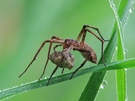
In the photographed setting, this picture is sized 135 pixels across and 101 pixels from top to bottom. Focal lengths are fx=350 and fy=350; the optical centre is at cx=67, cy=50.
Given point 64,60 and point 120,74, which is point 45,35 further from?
point 120,74

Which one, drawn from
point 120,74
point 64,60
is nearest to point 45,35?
point 64,60

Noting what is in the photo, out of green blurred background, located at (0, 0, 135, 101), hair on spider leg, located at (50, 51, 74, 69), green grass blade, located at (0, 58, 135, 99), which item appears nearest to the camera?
green grass blade, located at (0, 58, 135, 99)

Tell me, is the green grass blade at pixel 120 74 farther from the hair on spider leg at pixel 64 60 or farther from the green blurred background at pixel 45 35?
the green blurred background at pixel 45 35

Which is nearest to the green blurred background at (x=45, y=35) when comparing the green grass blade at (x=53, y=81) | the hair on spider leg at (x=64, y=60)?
the hair on spider leg at (x=64, y=60)

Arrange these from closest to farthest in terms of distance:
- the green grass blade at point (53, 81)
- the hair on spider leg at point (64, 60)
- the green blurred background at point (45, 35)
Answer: the green grass blade at point (53, 81), the hair on spider leg at point (64, 60), the green blurred background at point (45, 35)

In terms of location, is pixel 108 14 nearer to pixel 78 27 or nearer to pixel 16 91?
pixel 78 27

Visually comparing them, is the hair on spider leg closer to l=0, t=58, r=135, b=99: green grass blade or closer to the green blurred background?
l=0, t=58, r=135, b=99: green grass blade

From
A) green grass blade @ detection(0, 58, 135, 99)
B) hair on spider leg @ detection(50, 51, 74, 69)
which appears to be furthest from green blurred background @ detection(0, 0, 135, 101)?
green grass blade @ detection(0, 58, 135, 99)

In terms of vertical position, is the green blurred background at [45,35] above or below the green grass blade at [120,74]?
below
